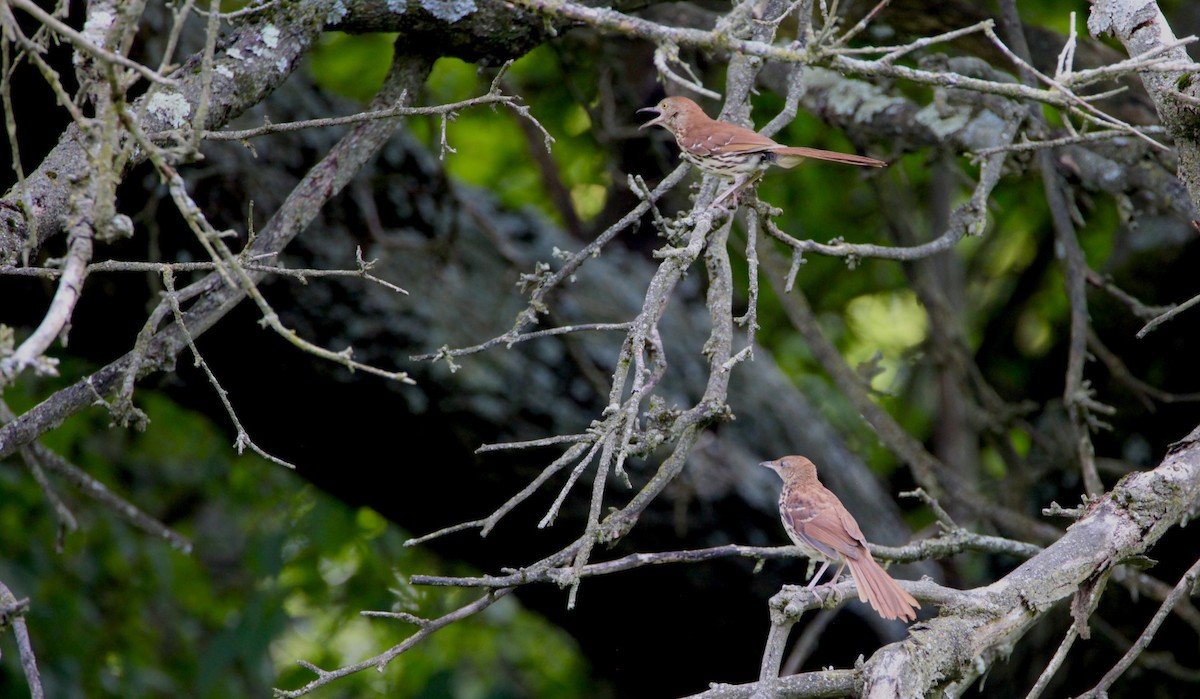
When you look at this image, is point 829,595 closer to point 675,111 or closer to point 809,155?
point 809,155

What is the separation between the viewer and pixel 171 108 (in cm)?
255

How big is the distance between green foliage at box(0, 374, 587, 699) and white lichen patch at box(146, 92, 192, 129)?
9.52ft

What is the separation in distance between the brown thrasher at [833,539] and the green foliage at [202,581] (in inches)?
94.0

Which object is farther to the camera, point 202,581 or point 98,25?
point 202,581

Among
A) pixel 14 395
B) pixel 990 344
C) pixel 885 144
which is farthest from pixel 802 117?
pixel 14 395

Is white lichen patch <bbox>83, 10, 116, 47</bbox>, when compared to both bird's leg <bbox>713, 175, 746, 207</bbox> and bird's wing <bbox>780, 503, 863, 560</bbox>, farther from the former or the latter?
bird's wing <bbox>780, 503, 863, 560</bbox>

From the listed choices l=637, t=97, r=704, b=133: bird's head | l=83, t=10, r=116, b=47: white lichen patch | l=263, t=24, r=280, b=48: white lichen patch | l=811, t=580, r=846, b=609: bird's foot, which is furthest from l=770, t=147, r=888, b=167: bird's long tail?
l=83, t=10, r=116, b=47: white lichen patch

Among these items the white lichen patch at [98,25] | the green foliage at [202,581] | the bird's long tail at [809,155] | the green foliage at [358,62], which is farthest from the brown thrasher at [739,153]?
the green foliage at [358,62]

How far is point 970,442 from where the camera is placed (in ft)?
20.8

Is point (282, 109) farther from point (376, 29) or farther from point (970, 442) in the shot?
point (970, 442)

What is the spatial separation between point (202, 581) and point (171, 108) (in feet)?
13.7

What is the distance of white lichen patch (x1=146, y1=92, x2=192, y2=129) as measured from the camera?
99.4 inches

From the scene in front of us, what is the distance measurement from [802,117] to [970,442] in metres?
2.12

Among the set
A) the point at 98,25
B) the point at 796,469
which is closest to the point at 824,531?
the point at 796,469
